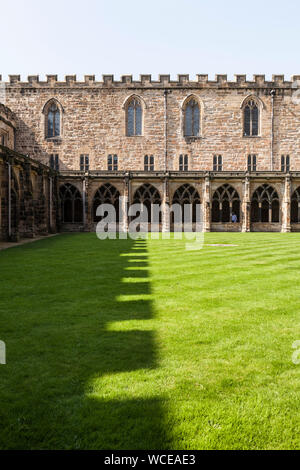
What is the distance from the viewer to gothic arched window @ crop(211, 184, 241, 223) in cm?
3369

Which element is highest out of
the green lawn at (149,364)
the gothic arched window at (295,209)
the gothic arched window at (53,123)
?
the gothic arched window at (53,123)

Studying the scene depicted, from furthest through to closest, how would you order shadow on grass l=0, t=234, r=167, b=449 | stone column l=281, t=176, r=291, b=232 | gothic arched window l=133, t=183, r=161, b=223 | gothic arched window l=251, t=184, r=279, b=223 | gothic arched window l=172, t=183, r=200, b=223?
gothic arched window l=251, t=184, r=279, b=223, gothic arched window l=172, t=183, r=200, b=223, gothic arched window l=133, t=183, r=161, b=223, stone column l=281, t=176, r=291, b=232, shadow on grass l=0, t=234, r=167, b=449

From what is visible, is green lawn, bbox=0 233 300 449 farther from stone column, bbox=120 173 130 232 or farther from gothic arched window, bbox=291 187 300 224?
gothic arched window, bbox=291 187 300 224

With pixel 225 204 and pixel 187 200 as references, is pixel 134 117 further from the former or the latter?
pixel 225 204

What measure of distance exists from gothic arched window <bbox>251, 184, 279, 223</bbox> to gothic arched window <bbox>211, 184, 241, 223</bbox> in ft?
5.13

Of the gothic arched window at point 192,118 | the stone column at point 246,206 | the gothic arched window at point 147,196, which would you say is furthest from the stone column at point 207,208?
the gothic arched window at point 192,118

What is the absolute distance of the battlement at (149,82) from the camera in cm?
3881

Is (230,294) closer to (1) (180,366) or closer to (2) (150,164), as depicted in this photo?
(1) (180,366)

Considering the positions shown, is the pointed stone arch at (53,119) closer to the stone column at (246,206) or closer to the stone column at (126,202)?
the stone column at (126,202)

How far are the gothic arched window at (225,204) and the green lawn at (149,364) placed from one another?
2444cm

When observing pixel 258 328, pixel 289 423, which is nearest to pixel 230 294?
pixel 258 328

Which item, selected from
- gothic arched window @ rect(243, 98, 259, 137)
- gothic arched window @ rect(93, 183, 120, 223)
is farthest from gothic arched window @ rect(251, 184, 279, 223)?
gothic arched window @ rect(93, 183, 120, 223)

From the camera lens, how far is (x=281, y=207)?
3388 centimetres

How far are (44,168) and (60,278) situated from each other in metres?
20.4
